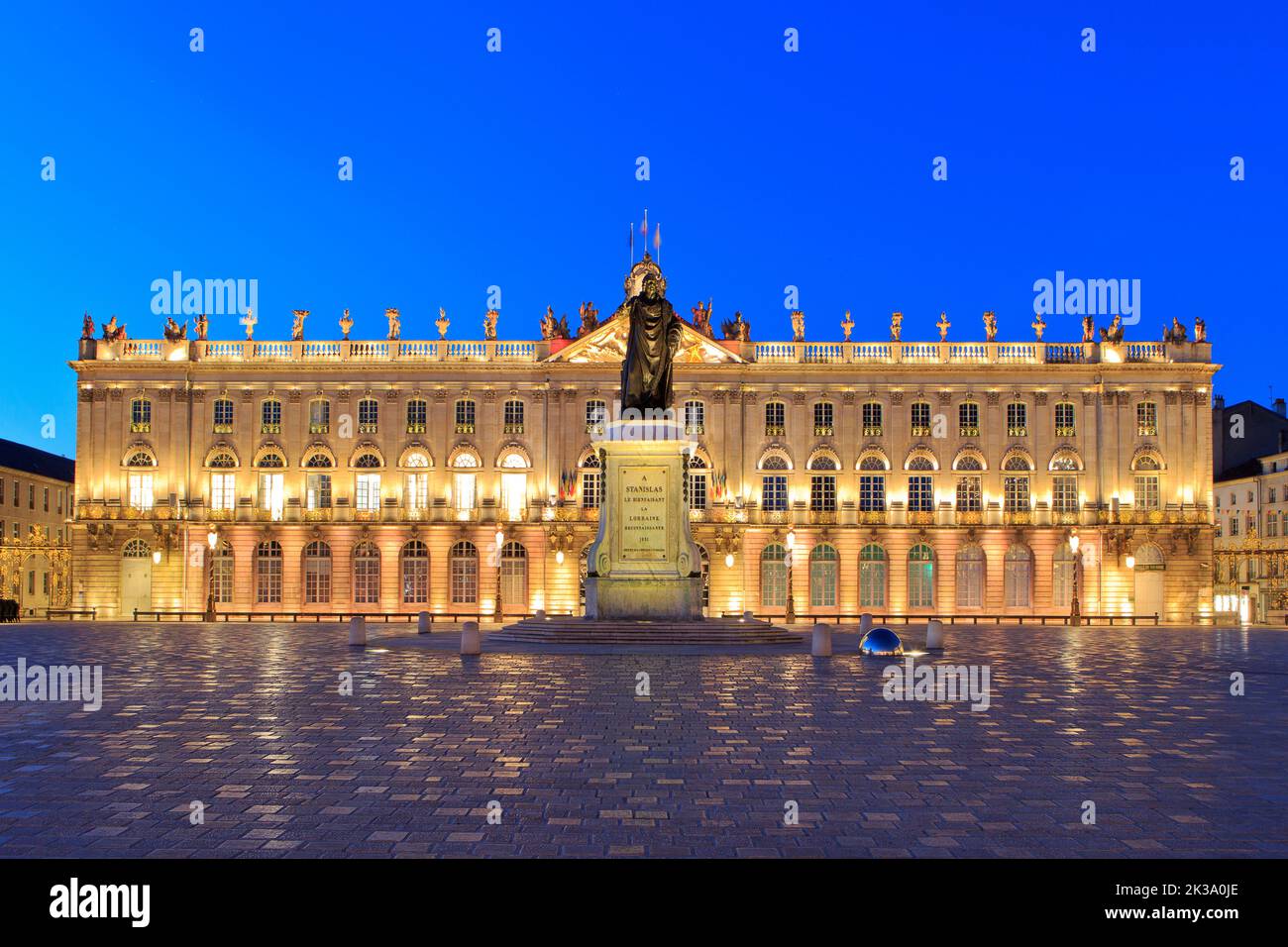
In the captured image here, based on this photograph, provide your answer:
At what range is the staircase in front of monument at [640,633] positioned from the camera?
1005 inches

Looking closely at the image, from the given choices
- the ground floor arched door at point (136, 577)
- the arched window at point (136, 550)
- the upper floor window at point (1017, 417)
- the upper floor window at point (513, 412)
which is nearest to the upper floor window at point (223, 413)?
the arched window at point (136, 550)

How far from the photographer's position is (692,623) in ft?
86.9

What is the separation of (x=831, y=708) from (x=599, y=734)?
12.7 feet

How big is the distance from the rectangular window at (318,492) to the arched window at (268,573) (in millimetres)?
2573

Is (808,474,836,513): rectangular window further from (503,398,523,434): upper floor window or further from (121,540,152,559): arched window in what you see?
(121,540,152,559): arched window

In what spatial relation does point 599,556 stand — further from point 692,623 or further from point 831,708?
point 831,708

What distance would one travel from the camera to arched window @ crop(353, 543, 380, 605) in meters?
56.4

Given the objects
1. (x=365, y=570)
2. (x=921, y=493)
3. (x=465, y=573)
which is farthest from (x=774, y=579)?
(x=365, y=570)

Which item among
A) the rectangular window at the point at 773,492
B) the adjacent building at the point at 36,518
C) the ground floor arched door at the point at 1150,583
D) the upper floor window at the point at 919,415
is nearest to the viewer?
the ground floor arched door at the point at 1150,583

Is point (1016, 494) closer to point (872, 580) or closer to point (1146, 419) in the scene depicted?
point (1146, 419)

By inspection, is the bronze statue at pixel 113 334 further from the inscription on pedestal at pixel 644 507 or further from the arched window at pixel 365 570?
the inscription on pedestal at pixel 644 507

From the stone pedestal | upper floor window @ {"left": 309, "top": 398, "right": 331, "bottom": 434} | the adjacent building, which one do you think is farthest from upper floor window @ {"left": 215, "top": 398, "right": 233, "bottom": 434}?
the stone pedestal
